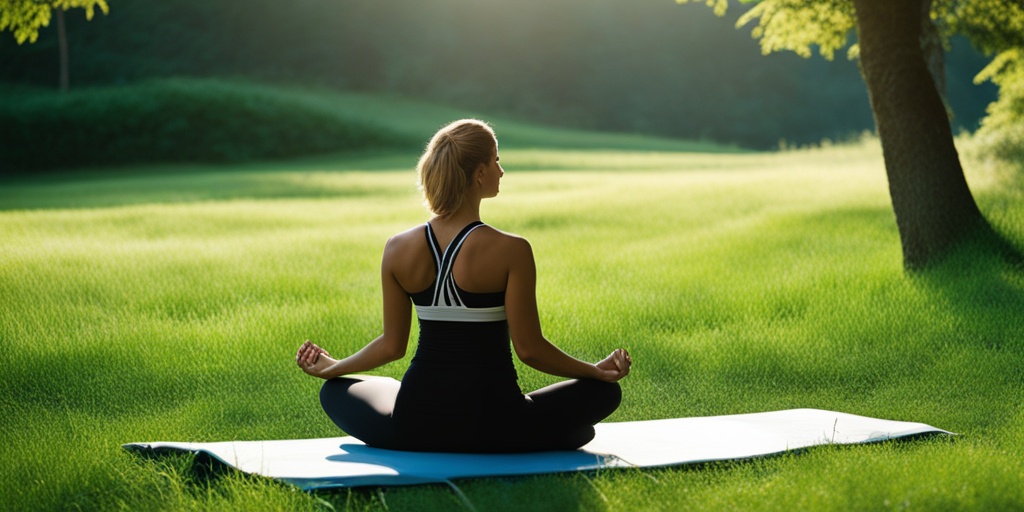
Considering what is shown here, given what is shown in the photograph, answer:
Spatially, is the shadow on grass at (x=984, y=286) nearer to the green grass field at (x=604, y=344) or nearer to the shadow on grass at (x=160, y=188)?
the green grass field at (x=604, y=344)

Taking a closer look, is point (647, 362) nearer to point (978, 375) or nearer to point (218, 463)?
point (978, 375)

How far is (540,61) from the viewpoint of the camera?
241 feet

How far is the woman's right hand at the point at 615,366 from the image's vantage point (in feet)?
15.6

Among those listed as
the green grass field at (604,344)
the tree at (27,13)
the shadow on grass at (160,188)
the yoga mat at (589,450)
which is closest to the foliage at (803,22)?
the green grass field at (604,344)

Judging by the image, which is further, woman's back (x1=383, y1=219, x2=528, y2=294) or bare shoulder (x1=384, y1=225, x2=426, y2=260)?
bare shoulder (x1=384, y1=225, x2=426, y2=260)

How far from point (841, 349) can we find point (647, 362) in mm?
1697

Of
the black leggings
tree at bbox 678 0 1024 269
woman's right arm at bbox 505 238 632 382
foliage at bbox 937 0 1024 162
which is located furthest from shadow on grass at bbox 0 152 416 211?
woman's right arm at bbox 505 238 632 382

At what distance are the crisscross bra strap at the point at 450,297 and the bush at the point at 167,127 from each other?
38.9 meters

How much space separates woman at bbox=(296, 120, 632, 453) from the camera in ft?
14.5

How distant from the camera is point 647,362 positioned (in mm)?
7785

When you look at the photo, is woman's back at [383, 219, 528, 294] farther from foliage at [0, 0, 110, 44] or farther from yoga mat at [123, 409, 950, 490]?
foliage at [0, 0, 110, 44]

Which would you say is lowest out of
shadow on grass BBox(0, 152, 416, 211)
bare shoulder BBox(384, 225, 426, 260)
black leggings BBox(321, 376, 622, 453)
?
shadow on grass BBox(0, 152, 416, 211)

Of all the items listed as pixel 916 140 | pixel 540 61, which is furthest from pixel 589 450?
pixel 540 61

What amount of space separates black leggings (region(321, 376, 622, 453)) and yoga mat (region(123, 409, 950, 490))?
0.06m
